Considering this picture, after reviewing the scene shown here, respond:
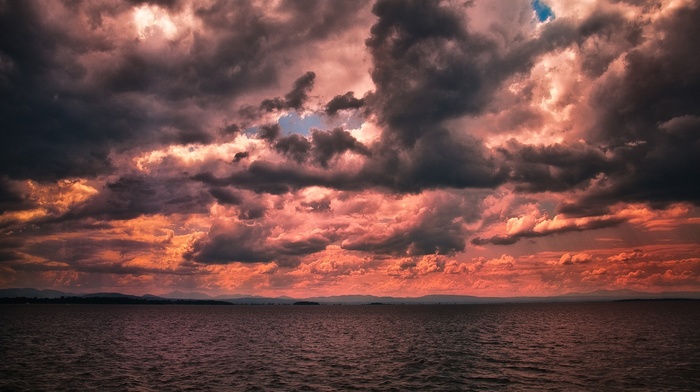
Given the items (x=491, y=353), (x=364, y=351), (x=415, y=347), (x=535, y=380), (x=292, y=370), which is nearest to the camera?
(x=535, y=380)

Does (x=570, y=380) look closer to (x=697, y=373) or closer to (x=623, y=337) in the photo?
(x=697, y=373)

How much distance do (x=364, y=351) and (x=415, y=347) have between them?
1131 cm

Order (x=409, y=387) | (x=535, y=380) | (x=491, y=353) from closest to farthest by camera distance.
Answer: (x=409, y=387)
(x=535, y=380)
(x=491, y=353)

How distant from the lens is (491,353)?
2827 inches

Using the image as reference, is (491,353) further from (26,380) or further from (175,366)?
(26,380)

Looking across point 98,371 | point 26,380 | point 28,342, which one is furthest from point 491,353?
point 28,342

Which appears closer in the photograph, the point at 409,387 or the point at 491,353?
the point at 409,387

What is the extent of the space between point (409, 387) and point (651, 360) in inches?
1561

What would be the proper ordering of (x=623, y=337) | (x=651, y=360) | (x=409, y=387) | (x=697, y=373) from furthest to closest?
(x=623, y=337), (x=651, y=360), (x=697, y=373), (x=409, y=387)

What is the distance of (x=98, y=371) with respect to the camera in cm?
5566

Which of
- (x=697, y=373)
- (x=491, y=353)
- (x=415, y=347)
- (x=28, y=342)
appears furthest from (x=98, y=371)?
(x=697, y=373)

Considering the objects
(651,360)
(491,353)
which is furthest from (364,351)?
(651,360)

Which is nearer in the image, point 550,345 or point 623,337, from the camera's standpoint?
point 550,345

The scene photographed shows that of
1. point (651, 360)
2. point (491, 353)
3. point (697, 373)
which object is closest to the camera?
point (697, 373)
